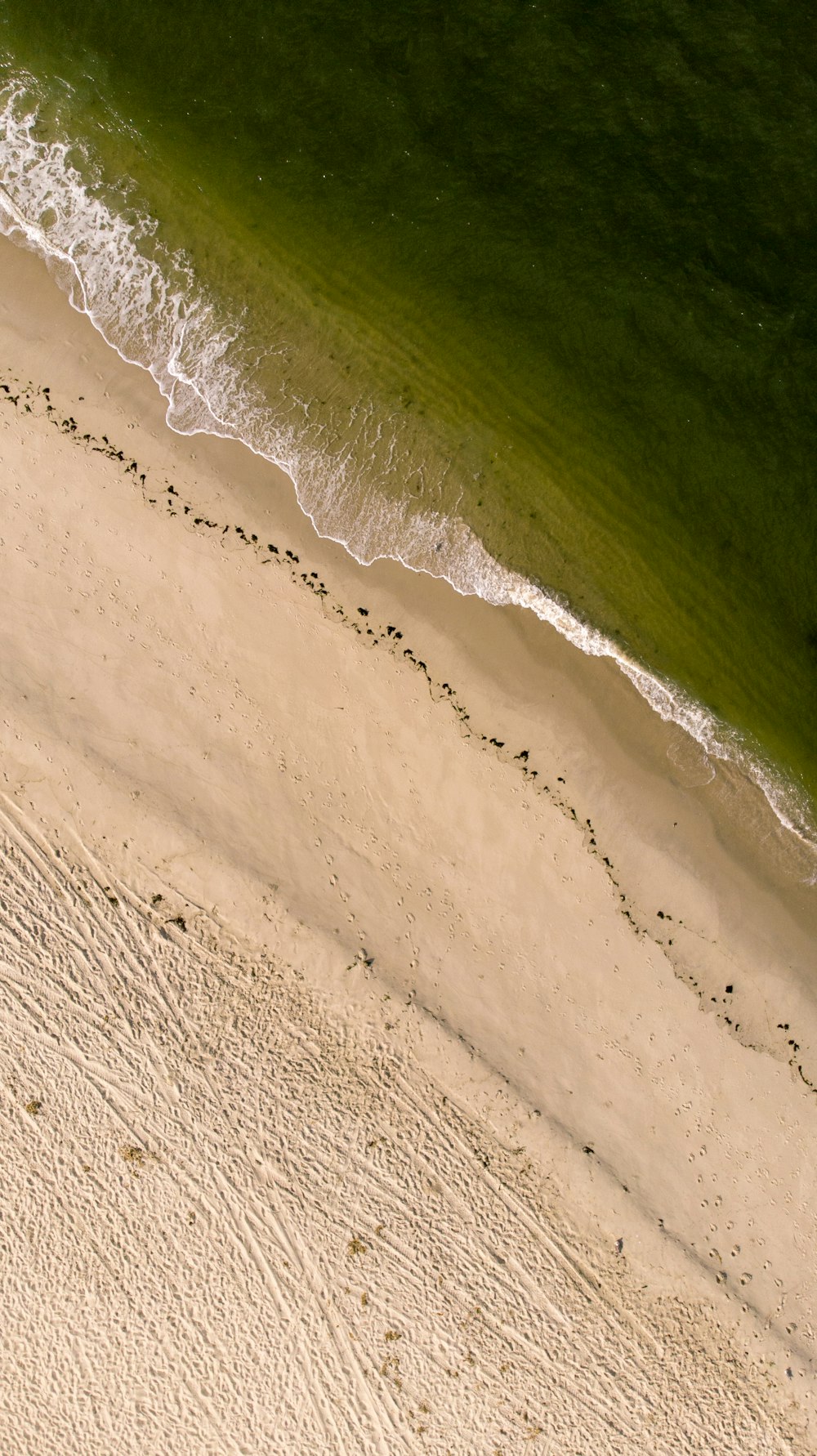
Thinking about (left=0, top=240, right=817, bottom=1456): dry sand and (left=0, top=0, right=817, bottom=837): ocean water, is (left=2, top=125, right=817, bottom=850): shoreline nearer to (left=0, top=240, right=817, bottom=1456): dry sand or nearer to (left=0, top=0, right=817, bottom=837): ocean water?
(left=0, top=0, right=817, bottom=837): ocean water

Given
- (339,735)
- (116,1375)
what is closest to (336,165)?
(339,735)

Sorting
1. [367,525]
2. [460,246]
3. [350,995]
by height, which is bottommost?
[350,995]

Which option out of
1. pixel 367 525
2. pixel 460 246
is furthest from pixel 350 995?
pixel 460 246

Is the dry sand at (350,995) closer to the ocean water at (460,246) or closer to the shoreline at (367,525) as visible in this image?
the shoreline at (367,525)

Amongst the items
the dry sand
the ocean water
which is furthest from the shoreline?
the dry sand

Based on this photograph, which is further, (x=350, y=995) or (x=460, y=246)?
(x=460, y=246)

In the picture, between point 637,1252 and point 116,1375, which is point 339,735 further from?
point 116,1375

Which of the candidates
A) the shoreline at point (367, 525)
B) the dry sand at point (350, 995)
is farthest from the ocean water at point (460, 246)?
the dry sand at point (350, 995)

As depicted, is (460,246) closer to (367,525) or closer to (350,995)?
(367,525)
